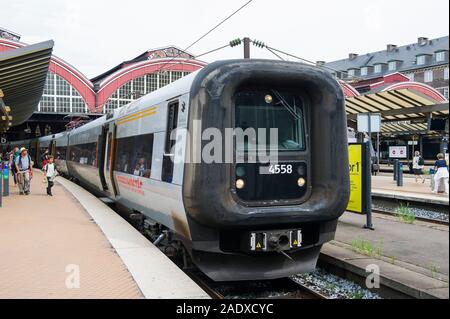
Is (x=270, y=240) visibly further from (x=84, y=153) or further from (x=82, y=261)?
(x=84, y=153)

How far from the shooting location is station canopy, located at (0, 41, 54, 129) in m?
11.7

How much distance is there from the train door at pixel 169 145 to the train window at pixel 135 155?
2.83ft

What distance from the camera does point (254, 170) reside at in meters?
6.00

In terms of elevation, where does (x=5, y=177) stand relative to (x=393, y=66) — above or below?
below

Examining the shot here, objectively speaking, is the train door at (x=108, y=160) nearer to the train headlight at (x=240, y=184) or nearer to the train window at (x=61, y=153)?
the train headlight at (x=240, y=184)

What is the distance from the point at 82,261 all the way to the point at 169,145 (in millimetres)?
2002

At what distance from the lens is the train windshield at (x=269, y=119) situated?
6.05 m

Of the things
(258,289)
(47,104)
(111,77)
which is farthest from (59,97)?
(258,289)

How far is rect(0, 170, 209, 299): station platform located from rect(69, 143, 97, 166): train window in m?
3.07
